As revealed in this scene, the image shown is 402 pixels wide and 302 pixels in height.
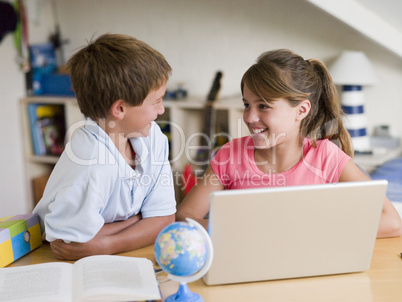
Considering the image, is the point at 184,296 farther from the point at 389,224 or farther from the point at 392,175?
the point at 392,175

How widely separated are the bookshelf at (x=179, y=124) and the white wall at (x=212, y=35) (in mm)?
77

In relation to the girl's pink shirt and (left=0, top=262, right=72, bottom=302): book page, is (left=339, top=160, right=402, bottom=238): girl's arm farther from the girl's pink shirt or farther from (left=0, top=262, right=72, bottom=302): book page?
(left=0, top=262, right=72, bottom=302): book page

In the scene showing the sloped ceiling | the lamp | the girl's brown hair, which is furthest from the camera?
the lamp

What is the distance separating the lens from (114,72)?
124 centimetres

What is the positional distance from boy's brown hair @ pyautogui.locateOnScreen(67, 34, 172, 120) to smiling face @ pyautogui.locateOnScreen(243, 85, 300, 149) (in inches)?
11.2

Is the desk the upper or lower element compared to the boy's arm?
lower

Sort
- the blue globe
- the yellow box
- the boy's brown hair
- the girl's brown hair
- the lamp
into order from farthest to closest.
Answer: the lamp < the girl's brown hair < the boy's brown hair < the yellow box < the blue globe

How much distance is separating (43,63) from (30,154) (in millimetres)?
634

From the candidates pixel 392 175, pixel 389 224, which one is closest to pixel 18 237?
pixel 389 224

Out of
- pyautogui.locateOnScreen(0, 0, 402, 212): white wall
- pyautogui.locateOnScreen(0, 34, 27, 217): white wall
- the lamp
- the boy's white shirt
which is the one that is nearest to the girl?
the boy's white shirt

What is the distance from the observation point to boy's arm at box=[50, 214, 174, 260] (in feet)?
3.75

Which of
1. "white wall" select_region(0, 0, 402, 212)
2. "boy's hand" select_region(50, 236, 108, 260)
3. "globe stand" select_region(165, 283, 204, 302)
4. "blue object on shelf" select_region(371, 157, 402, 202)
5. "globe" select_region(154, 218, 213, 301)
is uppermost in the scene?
"white wall" select_region(0, 0, 402, 212)

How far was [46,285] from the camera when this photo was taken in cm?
97

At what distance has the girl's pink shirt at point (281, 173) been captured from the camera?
1.45m
